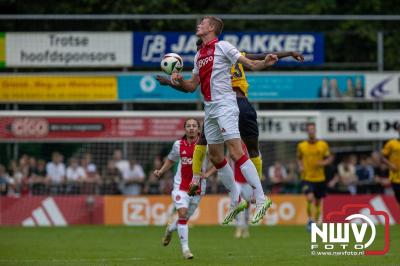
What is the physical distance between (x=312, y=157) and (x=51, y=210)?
23.1 feet

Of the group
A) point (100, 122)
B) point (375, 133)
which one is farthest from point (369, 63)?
point (100, 122)

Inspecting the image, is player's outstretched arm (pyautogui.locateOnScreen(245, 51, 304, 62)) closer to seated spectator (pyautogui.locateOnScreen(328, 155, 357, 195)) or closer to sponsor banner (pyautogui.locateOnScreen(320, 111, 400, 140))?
seated spectator (pyautogui.locateOnScreen(328, 155, 357, 195))

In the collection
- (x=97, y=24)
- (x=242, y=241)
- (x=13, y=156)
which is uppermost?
(x=97, y=24)

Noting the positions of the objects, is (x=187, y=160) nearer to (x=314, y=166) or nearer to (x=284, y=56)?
(x=284, y=56)

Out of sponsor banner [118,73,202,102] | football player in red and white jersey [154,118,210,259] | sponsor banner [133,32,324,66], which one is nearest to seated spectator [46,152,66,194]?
sponsor banner [118,73,202,102]

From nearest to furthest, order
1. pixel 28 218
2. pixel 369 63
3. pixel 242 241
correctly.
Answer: pixel 242 241
pixel 28 218
pixel 369 63

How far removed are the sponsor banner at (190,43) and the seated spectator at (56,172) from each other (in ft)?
11.1

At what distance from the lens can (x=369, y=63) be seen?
29422mm

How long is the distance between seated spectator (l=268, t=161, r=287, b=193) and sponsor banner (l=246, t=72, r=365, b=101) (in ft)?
6.38

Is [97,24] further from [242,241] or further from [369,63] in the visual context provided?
[242,241]

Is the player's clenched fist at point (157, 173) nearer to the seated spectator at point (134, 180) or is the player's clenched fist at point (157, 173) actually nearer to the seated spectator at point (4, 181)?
the seated spectator at point (134, 180)

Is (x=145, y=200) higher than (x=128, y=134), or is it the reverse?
(x=128, y=134)

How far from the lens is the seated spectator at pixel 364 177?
27.8 meters

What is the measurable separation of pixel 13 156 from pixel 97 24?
4.23 m
